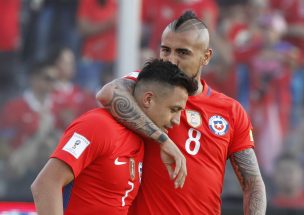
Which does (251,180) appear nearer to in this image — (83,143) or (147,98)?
(147,98)

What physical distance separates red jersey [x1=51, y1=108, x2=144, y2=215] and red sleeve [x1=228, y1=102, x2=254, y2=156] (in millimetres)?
708

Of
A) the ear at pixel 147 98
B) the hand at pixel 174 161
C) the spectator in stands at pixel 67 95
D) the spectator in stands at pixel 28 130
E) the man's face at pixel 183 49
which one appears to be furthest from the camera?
the spectator in stands at pixel 67 95

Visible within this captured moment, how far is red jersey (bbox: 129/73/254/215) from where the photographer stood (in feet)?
15.6

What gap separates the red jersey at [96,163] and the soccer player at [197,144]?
0.23 m

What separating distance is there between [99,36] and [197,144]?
4.83 m

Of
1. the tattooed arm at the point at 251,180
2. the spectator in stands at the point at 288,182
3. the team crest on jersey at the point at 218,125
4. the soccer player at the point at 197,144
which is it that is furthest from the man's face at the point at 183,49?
Result: the spectator in stands at the point at 288,182

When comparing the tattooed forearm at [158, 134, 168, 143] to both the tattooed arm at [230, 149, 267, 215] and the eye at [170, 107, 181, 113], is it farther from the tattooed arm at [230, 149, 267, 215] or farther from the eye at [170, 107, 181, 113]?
the tattooed arm at [230, 149, 267, 215]

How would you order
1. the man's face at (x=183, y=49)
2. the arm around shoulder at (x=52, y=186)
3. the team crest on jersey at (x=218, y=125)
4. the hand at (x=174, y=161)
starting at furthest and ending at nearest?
1. the team crest on jersey at (x=218, y=125)
2. the man's face at (x=183, y=49)
3. the hand at (x=174, y=161)
4. the arm around shoulder at (x=52, y=186)

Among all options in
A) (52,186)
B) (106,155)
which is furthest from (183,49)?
(52,186)

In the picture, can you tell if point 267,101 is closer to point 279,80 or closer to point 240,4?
point 279,80

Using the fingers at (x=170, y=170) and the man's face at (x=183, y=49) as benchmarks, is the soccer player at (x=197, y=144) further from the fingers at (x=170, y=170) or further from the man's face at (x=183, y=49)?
the fingers at (x=170, y=170)

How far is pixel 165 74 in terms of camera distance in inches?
177

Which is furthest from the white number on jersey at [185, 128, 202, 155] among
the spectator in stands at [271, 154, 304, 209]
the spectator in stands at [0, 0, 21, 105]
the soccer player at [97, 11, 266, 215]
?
the spectator in stands at [0, 0, 21, 105]

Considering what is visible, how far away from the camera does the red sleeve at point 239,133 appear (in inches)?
193
